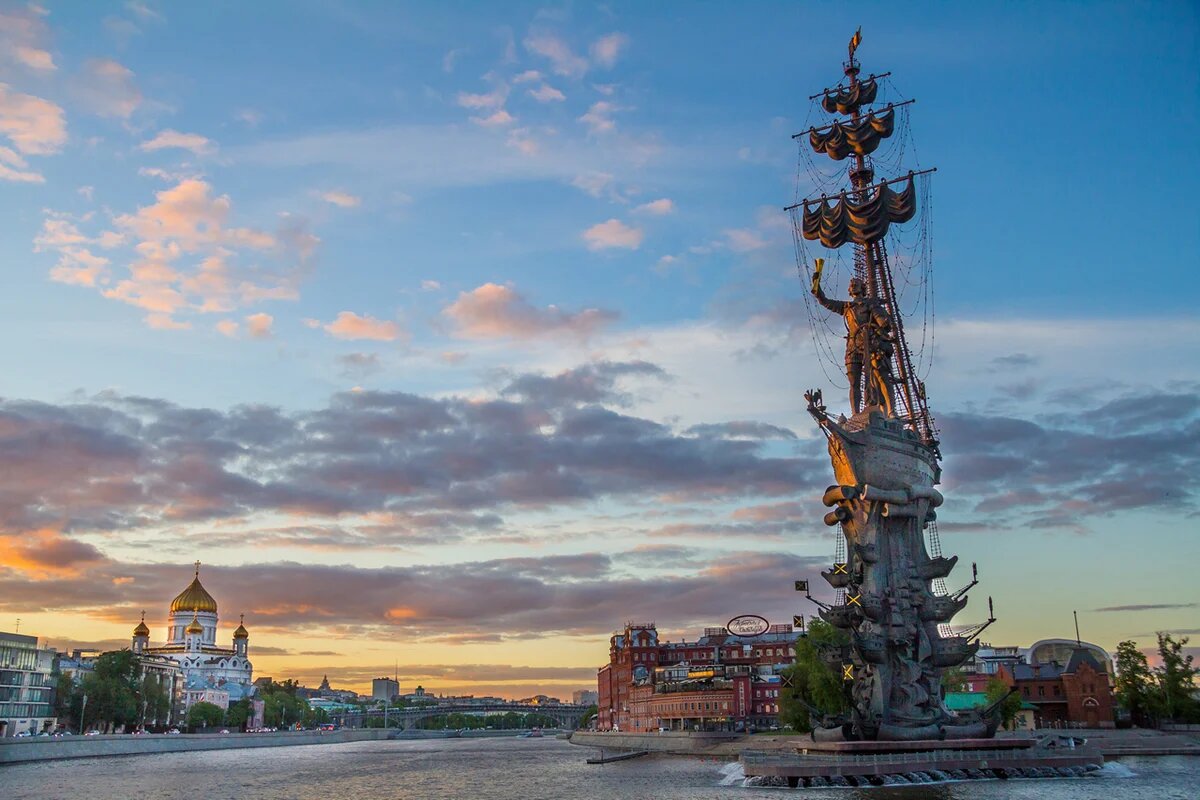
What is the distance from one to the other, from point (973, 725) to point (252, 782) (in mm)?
62947

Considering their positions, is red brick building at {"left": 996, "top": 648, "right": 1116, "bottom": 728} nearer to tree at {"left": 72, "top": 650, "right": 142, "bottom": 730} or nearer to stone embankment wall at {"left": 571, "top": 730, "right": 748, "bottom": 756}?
stone embankment wall at {"left": 571, "top": 730, "right": 748, "bottom": 756}

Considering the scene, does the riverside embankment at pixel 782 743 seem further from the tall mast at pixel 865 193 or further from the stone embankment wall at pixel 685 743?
the tall mast at pixel 865 193

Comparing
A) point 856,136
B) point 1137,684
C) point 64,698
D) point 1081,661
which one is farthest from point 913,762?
point 64,698

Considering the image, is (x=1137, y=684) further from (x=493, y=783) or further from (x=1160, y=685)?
(x=493, y=783)

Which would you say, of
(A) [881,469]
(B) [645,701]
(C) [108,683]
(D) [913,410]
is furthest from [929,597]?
(C) [108,683]

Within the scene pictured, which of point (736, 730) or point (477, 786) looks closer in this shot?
point (477, 786)

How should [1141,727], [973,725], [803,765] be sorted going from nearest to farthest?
1. [803,765]
2. [973,725]
3. [1141,727]

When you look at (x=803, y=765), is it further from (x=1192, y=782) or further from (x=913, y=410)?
(x=913, y=410)

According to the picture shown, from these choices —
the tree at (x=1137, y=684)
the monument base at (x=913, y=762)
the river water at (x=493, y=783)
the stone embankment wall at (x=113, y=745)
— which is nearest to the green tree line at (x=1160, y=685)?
the tree at (x=1137, y=684)

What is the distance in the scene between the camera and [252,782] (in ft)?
303

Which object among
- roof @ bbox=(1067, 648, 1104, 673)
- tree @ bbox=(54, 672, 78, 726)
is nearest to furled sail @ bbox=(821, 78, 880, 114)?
roof @ bbox=(1067, 648, 1104, 673)

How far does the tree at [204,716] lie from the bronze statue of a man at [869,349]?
148m

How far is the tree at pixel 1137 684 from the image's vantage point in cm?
13100

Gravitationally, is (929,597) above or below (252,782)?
above
